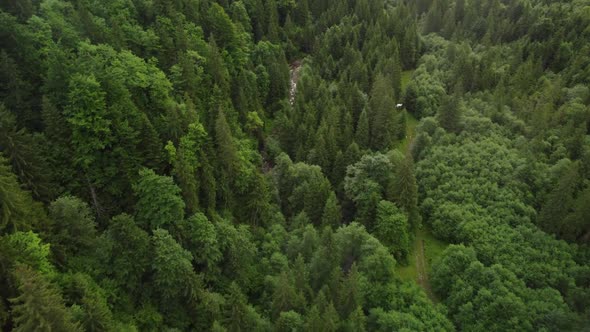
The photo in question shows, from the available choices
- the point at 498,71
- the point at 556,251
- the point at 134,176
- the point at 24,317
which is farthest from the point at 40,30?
the point at 498,71

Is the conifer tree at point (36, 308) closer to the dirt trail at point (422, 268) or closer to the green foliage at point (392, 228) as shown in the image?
the green foliage at point (392, 228)

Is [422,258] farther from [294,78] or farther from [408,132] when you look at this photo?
[294,78]

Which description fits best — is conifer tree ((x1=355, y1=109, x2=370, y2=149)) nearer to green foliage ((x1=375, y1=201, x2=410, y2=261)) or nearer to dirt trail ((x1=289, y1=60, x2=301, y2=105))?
green foliage ((x1=375, y1=201, x2=410, y2=261))

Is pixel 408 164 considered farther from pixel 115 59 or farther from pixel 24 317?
pixel 24 317

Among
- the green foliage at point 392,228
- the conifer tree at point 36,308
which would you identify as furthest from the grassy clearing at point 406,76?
the conifer tree at point 36,308

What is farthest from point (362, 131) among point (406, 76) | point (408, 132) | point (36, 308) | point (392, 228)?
point (36, 308)
